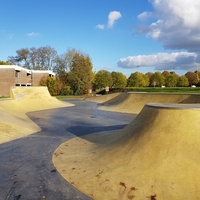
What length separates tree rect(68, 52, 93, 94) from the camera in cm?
5982

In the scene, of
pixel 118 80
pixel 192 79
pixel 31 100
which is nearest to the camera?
pixel 31 100

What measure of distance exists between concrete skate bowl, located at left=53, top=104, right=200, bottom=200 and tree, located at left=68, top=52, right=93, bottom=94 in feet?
171

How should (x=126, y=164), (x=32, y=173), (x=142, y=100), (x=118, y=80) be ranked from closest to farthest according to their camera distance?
(x=126, y=164) < (x=32, y=173) < (x=142, y=100) < (x=118, y=80)

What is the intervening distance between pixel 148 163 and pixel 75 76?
55315 millimetres

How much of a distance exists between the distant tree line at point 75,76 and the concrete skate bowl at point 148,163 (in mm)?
49030

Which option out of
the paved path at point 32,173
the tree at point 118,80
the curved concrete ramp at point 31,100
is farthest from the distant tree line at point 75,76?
the paved path at point 32,173

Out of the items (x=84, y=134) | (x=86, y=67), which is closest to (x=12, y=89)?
(x=84, y=134)

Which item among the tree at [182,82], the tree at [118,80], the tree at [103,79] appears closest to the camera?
the tree at [103,79]

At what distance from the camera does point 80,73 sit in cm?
6041

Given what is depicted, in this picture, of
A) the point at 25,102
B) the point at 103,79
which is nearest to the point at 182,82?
the point at 103,79

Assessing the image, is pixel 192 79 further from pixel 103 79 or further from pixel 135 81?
pixel 103 79

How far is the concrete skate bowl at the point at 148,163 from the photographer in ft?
18.6

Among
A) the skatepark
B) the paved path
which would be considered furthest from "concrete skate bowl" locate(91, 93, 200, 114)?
the skatepark

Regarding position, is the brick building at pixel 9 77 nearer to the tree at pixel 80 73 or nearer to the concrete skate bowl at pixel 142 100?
the tree at pixel 80 73
